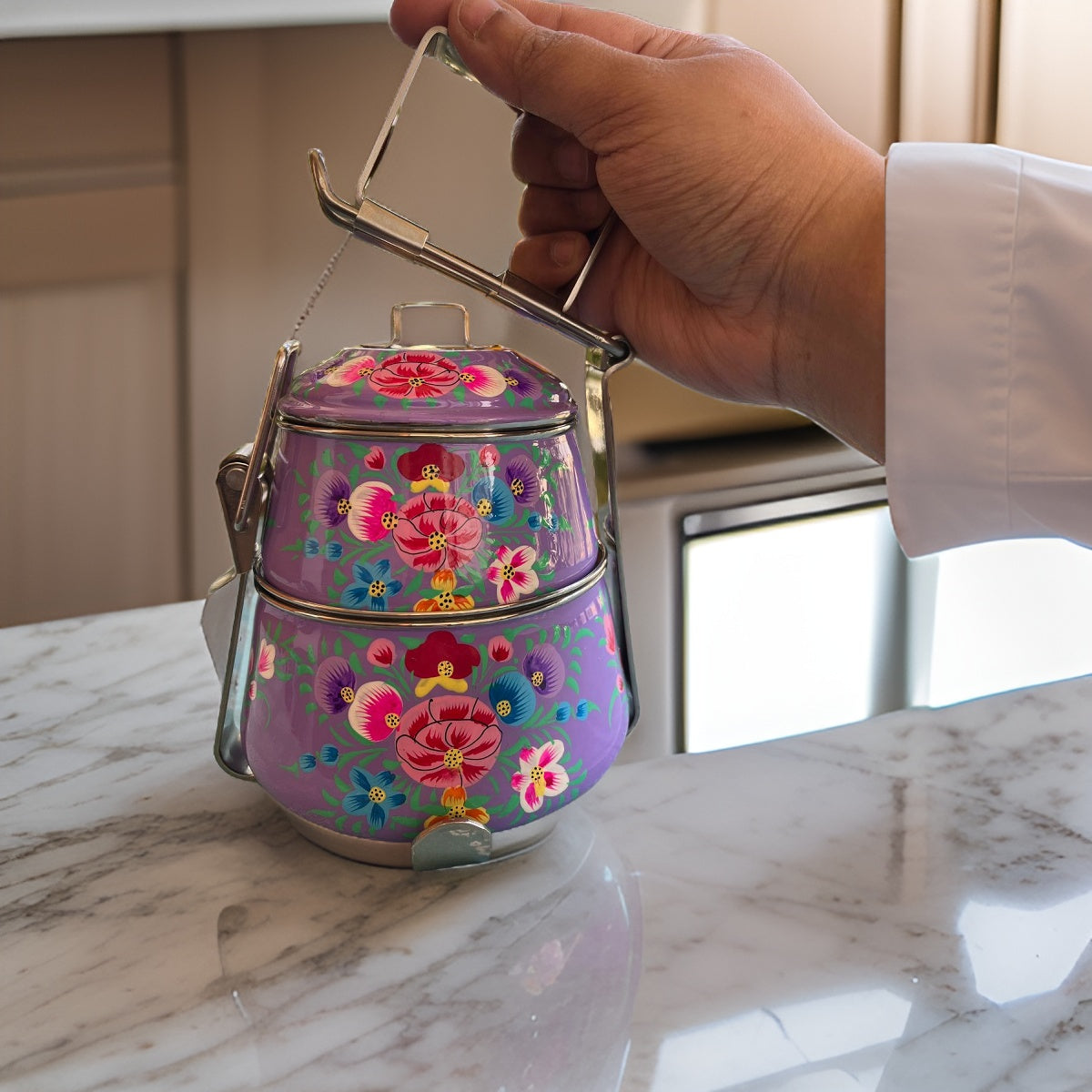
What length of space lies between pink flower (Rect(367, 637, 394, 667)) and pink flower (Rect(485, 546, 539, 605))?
0.05 meters

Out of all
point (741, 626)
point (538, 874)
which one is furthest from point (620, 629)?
point (741, 626)

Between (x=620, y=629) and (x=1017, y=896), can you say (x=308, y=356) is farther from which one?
(x=1017, y=896)

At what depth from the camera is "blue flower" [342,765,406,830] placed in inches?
19.1

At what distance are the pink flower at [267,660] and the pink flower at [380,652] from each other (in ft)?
0.17

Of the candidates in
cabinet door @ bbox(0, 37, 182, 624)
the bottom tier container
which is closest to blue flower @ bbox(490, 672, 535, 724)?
the bottom tier container

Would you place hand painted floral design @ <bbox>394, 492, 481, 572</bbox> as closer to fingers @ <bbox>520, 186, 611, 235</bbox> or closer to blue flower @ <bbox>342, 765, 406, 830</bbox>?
blue flower @ <bbox>342, 765, 406, 830</bbox>

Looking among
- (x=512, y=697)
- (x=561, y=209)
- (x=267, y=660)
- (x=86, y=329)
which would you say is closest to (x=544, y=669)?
(x=512, y=697)

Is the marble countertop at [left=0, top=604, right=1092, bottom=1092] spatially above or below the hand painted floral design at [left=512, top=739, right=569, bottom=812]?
below

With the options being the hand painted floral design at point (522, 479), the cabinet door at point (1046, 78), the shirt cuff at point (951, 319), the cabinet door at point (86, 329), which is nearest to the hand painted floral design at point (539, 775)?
the hand painted floral design at point (522, 479)

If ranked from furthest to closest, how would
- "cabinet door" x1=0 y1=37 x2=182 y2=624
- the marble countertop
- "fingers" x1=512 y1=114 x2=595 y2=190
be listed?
"cabinet door" x1=0 y1=37 x2=182 y2=624 → "fingers" x1=512 y1=114 x2=595 y2=190 → the marble countertop

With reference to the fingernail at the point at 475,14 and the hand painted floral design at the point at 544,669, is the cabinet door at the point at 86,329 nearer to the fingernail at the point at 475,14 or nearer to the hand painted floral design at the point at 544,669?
the fingernail at the point at 475,14

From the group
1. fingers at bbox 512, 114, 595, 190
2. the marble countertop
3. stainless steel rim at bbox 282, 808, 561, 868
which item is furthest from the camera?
fingers at bbox 512, 114, 595, 190

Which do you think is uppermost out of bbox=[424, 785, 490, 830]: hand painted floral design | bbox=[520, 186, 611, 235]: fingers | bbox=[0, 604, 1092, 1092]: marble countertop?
bbox=[520, 186, 611, 235]: fingers

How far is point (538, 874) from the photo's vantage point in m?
0.53
